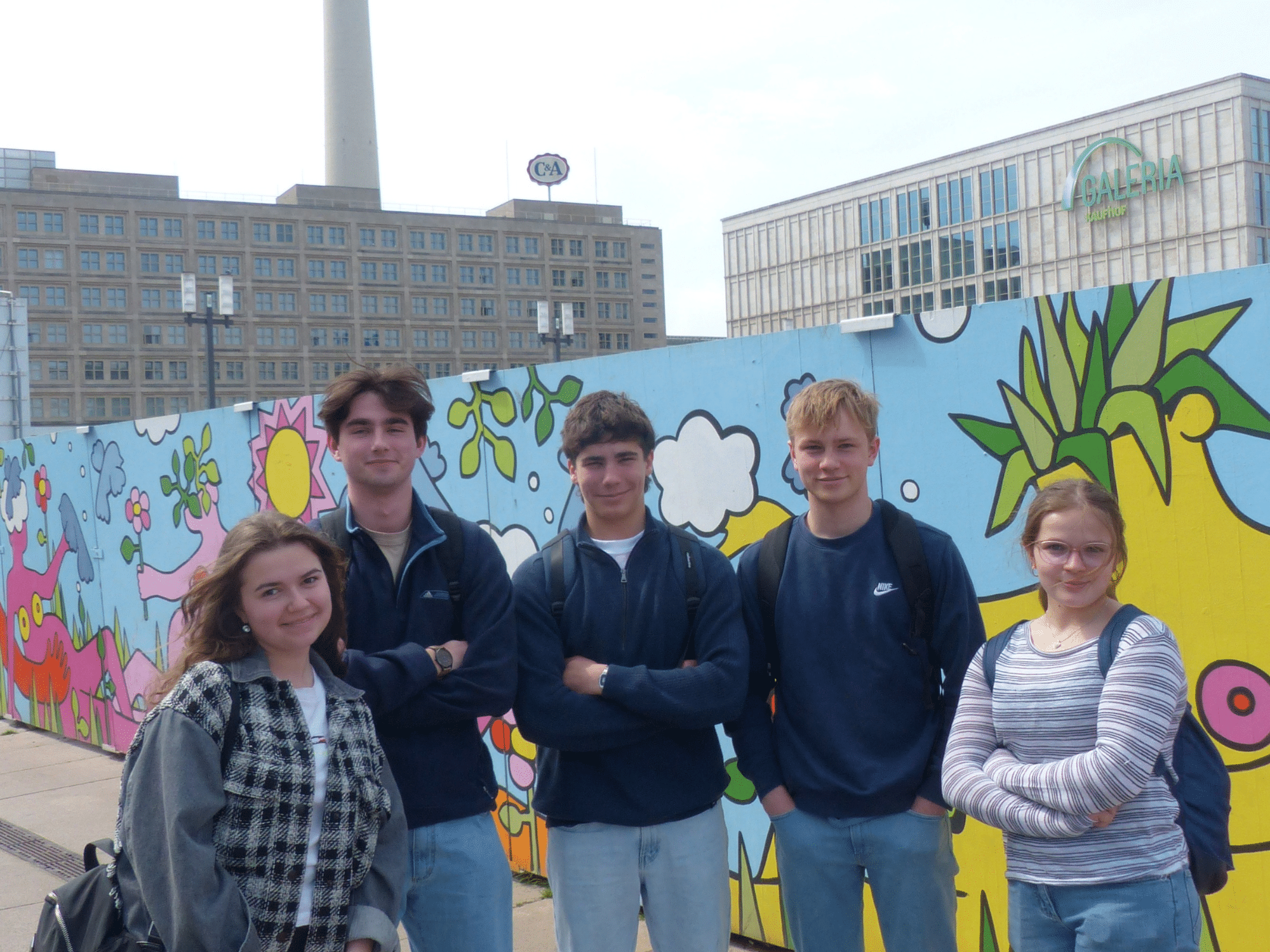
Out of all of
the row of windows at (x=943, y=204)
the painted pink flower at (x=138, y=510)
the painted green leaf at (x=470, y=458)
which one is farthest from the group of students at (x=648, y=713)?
the row of windows at (x=943, y=204)

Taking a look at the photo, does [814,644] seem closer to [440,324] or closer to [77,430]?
[77,430]

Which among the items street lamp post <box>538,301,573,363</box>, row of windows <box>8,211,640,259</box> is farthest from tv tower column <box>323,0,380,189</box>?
street lamp post <box>538,301,573,363</box>

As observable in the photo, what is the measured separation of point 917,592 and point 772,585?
366mm

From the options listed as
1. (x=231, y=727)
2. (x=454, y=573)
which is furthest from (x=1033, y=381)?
(x=231, y=727)

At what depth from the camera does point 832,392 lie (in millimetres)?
2812

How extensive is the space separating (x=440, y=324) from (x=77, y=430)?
105 m

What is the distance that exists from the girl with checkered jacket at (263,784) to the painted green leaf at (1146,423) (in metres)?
2.26

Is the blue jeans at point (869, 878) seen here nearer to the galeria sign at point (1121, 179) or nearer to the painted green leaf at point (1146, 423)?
the painted green leaf at point (1146, 423)

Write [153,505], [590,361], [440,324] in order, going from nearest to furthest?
[590,361] < [153,505] < [440,324]

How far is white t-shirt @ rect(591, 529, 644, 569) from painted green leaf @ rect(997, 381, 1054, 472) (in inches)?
54.1

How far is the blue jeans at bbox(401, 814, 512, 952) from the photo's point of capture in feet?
9.34

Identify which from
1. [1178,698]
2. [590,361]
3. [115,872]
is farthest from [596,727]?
[590,361]

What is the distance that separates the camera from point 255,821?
93.7 inches

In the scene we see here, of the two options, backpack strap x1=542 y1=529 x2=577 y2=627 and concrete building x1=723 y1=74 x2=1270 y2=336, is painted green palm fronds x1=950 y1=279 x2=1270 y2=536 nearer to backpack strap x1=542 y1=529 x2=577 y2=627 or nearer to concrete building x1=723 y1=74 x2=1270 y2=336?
backpack strap x1=542 y1=529 x2=577 y2=627
